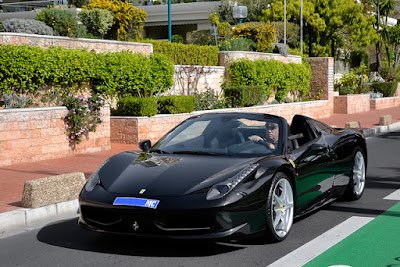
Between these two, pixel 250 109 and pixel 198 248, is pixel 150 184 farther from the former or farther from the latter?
pixel 250 109

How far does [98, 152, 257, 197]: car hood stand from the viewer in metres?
5.57

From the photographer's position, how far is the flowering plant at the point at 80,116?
44.7ft

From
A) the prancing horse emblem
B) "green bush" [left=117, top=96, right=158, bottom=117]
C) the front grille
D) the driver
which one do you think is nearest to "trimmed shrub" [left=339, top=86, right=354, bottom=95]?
"green bush" [left=117, top=96, right=158, bottom=117]

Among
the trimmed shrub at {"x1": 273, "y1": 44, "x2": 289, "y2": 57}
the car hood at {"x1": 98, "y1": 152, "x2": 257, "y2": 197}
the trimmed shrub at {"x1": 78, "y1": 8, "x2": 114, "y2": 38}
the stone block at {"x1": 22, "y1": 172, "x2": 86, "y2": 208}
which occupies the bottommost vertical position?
the stone block at {"x1": 22, "y1": 172, "x2": 86, "y2": 208}

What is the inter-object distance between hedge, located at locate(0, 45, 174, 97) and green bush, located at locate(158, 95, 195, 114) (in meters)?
0.75

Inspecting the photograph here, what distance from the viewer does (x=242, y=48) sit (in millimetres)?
25688

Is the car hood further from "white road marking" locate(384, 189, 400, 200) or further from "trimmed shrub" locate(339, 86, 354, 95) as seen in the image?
"trimmed shrub" locate(339, 86, 354, 95)

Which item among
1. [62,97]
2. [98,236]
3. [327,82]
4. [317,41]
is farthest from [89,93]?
[317,41]

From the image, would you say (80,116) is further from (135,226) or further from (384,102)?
(384,102)

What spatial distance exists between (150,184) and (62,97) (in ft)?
32.2

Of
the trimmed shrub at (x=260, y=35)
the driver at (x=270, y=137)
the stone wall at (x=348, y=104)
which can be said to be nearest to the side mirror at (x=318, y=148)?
the driver at (x=270, y=137)

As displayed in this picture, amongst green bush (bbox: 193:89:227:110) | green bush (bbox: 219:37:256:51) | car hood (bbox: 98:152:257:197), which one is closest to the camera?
car hood (bbox: 98:152:257:197)

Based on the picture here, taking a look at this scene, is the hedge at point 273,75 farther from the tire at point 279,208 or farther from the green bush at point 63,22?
the tire at point 279,208

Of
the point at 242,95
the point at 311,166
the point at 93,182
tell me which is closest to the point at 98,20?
the point at 242,95
